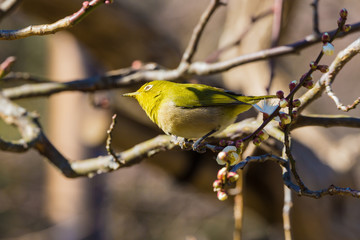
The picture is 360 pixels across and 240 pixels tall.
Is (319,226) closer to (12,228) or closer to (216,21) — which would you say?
(216,21)

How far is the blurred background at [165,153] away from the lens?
3.60 metres

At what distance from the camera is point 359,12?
715 centimetres

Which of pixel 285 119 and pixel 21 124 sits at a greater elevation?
pixel 285 119

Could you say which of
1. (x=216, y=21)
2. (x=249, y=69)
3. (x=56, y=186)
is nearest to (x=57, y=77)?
(x=56, y=186)

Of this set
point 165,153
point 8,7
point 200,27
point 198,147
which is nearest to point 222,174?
point 198,147

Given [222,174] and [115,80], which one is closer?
[222,174]

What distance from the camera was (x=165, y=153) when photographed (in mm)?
3623

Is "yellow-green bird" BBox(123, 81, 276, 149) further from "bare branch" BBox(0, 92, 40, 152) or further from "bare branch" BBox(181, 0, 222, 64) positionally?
"bare branch" BBox(0, 92, 40, 152)

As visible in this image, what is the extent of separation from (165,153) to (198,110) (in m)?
1.72

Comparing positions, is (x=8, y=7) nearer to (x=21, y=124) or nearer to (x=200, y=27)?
(x=21, y=124)

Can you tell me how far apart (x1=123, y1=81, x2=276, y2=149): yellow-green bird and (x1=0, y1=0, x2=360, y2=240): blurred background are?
56 centimetres

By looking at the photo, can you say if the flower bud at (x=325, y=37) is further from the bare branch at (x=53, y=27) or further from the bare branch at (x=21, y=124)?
the bare branch at (x=21, y=124)

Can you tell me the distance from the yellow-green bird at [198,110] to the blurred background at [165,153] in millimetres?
557

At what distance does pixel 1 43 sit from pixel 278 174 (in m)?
8.54
